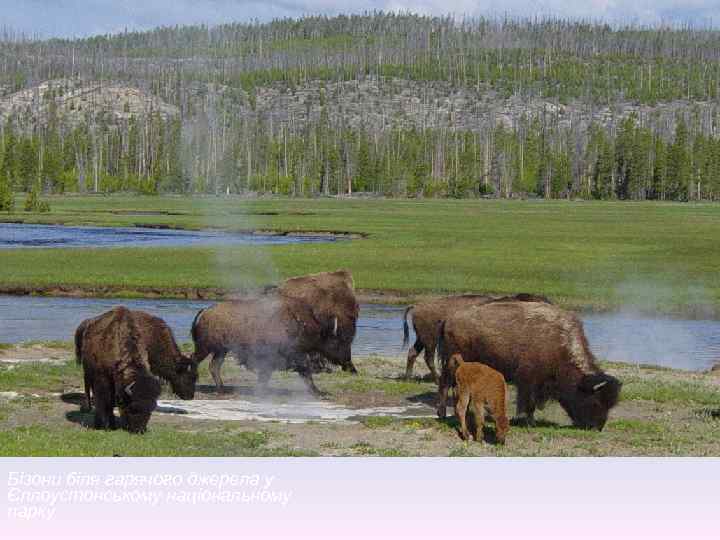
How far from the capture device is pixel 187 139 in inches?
5074

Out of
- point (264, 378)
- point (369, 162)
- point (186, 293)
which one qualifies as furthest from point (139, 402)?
point (369, 162)

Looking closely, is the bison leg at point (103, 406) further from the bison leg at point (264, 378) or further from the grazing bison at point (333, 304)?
the grazing bison at point (333, 304)

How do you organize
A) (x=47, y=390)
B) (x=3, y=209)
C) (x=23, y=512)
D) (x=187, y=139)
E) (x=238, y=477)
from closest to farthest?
(x=23, y=512) < (x=238, y=477) < (x=47, y=390) < (x=3, y=209) < (x=187, y=139)

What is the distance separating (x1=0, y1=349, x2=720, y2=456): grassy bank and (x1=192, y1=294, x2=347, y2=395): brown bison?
1.96ft

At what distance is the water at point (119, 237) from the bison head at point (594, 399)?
45400mm

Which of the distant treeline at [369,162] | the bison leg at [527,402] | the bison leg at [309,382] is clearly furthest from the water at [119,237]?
the distant treeline at [369,162]

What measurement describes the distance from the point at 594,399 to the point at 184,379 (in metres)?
6.49

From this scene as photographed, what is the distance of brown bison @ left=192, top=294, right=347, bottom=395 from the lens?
63.8 feet

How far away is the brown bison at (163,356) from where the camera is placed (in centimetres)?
1611

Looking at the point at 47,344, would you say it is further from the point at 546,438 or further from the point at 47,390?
the point at 546,438

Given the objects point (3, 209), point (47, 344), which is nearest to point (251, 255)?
point (47, 344)

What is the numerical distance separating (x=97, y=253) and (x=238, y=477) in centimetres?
4247

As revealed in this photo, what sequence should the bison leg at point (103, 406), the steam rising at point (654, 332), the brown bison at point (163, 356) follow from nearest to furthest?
1. the bison leg at point (103, 406)
2. the brown bison at point (163, 356)
3. the steam rising at point (654, 332)

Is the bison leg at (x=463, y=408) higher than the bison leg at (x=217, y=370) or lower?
higher
